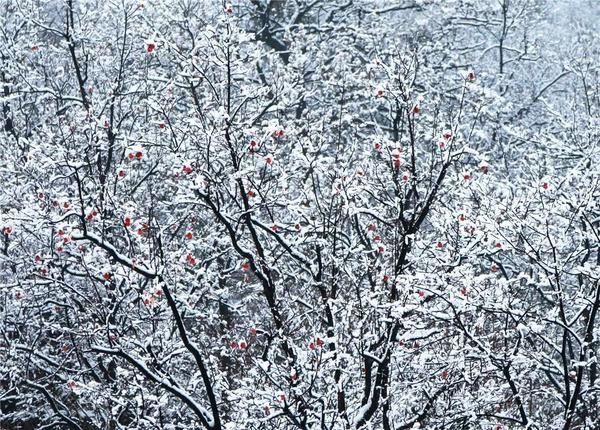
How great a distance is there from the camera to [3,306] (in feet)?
32.3

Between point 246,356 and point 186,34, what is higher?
point 186,34

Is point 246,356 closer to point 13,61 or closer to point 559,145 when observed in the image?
point 559,145

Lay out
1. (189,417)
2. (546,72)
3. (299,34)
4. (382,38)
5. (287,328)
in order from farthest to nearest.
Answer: (546,72)
(382,38)
(299,34)
(189,417)
(287,328)

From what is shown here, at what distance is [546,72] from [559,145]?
8.21m

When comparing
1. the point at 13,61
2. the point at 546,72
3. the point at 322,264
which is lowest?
the point at 322,264

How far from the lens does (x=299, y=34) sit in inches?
575

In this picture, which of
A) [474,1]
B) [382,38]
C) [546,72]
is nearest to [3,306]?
[382,38]

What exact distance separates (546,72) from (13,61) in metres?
12.9

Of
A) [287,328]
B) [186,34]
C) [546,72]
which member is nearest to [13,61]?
[186,34]

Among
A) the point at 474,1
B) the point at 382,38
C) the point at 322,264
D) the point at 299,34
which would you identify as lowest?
the point at 322,264

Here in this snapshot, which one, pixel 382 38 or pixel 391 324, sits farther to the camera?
pixel 382 38

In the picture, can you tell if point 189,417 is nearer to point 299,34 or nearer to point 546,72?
point 299,34

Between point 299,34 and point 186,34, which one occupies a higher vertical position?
point 299,34

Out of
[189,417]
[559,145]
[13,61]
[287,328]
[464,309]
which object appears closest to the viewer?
[464,309]
